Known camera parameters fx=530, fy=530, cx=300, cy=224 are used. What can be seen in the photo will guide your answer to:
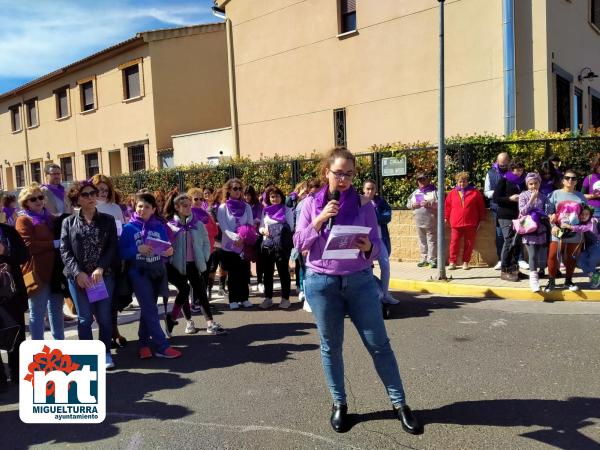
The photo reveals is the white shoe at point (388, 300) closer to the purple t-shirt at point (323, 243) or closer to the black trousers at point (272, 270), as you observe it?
the black trousers at point (272, 270)

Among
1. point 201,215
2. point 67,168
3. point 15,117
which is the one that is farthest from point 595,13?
point 15,117

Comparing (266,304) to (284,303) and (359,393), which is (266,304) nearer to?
(284,303)

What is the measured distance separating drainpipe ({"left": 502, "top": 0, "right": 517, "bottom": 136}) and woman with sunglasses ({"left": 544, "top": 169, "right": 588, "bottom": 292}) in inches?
195

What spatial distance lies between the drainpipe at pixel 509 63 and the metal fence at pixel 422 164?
2.75 meters

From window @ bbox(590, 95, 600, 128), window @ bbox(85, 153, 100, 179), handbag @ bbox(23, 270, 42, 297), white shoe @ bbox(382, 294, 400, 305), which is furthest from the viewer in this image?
window @ bbox(85, 153, 100, 179)

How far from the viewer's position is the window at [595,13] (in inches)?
613

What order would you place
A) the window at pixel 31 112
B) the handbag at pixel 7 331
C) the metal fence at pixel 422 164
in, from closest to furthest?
the handbag at pixel 7 331
the metal fence at pixel 422 164
the window at pixel 31 112

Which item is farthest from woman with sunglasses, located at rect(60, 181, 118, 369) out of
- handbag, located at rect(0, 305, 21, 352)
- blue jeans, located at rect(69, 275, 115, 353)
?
handbag, located at rect(0, 305, 21, 352)

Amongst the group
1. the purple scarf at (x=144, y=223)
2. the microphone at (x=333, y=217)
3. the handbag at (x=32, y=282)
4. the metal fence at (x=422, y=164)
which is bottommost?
the handbag at (x=32, y=282)

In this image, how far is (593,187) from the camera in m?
8.42

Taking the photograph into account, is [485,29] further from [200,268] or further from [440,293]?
[200,268]

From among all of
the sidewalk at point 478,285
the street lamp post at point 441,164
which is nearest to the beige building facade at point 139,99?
the sidewalk at point 478,285

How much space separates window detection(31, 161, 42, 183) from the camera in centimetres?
2905

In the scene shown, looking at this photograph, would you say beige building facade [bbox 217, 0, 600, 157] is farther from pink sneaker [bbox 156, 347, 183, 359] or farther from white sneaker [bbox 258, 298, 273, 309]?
pink sneaker [bbox 156, 347, 183, 359]
